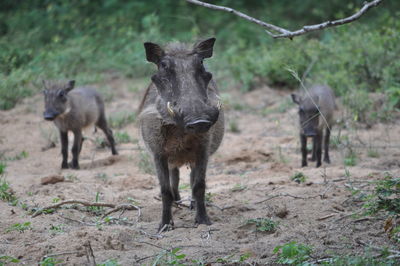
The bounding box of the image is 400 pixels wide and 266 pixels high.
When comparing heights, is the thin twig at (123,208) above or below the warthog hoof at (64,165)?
below

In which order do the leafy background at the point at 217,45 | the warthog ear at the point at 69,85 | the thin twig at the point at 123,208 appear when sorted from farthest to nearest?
the leafy background at the point at 217,45
the warthog ear at the point at 69,85
the thin twig at the point at 123,208

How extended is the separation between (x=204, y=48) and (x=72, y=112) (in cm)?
452

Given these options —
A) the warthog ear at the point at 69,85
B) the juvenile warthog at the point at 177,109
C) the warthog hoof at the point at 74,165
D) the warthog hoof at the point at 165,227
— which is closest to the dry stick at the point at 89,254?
the warthog hoof at the point at 165,227

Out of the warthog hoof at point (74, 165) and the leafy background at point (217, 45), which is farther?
the leafy background at point (217, 45)

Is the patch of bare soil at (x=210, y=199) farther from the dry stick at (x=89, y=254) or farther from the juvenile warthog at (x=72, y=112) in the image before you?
the juvenile warthog at (x=72, y=112)

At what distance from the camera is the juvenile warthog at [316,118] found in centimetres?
762

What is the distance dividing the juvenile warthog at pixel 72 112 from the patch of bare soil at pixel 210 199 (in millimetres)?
302

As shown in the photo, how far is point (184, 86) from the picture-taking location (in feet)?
13.8

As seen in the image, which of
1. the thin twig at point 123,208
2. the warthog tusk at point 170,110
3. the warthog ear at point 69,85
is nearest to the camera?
the warthog tusk at point 170,110

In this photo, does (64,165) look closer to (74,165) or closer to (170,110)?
(74,165)

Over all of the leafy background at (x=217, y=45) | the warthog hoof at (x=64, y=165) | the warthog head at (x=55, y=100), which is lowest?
the warthog hoof at (x=64, y=165)

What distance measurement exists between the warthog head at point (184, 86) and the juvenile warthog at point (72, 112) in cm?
383

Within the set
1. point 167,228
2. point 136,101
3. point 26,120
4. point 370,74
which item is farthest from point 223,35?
point 167,228

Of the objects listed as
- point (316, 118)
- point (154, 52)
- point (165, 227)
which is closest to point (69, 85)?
point (316, 118)
